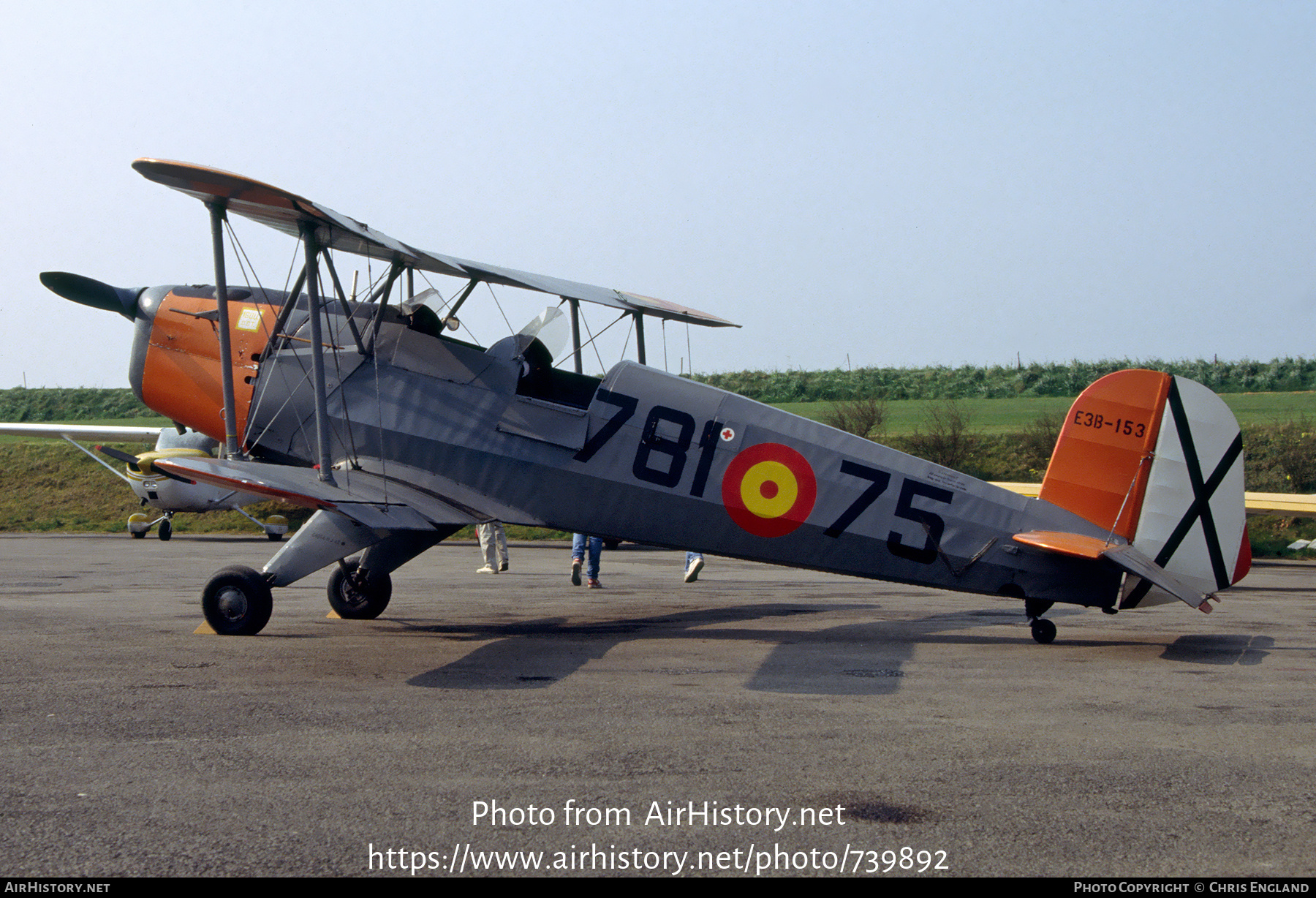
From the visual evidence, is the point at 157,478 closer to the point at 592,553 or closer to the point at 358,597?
the point at 592,553

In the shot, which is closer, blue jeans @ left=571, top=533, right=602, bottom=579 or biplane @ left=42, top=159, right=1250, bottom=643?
biplane @ left=42, top=159, right=1250, bottom=643

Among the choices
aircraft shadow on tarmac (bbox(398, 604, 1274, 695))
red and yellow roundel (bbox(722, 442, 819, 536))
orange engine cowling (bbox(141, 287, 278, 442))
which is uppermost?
orange engine cowling (bbox(141, 287, 278, 442))

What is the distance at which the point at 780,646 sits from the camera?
8.32 meters

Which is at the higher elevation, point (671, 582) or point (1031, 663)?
point (1031, 663)

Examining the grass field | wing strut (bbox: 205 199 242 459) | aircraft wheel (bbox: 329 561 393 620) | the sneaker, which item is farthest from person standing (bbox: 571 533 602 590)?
the grass field

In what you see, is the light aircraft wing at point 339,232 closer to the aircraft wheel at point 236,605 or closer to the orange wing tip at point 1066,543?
the aircraft wheel at point 236,605

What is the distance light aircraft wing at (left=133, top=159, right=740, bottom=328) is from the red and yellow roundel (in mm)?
2406

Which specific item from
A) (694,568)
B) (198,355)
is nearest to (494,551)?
(694,568)

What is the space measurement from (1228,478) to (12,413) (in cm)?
6004

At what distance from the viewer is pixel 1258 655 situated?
7.80 meters

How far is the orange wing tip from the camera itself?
777cm

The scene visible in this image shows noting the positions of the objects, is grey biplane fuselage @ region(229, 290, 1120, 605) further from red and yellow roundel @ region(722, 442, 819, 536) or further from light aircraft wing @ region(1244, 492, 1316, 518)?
light aircraft wing @ region(1244, 492, 1316, 518)

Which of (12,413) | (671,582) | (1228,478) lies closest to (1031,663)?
(1228,478)
